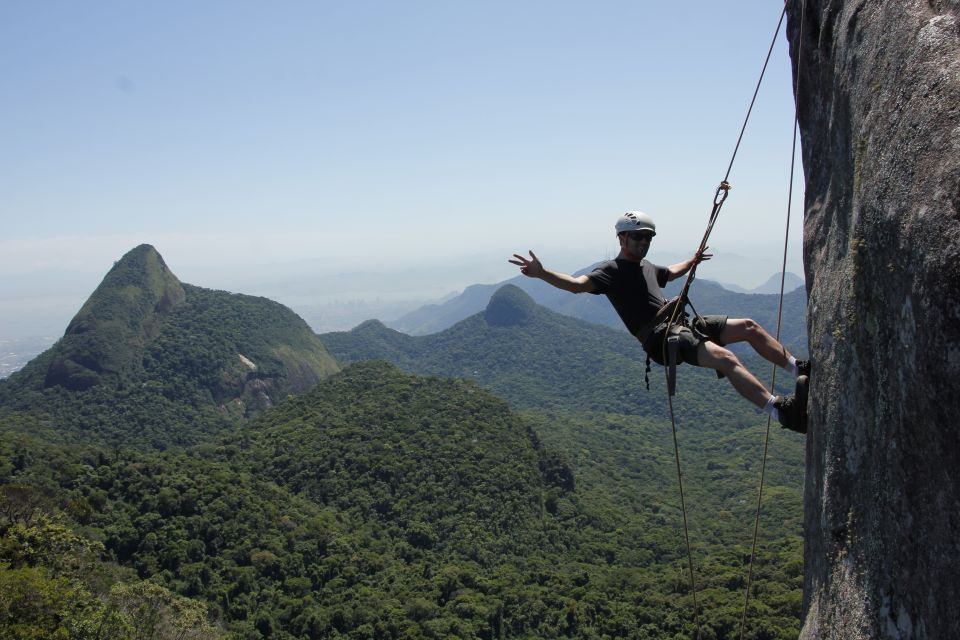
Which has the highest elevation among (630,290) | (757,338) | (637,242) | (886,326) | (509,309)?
(637,242)

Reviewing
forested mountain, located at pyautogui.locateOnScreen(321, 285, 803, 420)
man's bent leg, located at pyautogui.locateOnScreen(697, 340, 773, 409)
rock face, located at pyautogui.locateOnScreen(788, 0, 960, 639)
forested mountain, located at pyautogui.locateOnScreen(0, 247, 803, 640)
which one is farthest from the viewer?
forested mountain, located at pyautogui.locateOnScreen(321, 285, 803, 420)

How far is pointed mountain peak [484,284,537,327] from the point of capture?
143000mm

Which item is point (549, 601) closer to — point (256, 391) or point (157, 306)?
point (256, 391)

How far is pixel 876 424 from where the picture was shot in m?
3.72

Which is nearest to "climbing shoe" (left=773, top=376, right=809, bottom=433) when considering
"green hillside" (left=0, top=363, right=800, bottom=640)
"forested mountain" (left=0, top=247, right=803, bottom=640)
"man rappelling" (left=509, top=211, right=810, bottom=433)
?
"man rappelling" (left=509, top=211, right=810, bottom=433)

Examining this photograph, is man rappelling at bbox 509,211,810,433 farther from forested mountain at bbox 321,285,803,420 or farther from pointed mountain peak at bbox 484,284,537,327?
pointed mountain peak at bbox 484,284,537,327

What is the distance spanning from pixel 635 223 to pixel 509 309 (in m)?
138

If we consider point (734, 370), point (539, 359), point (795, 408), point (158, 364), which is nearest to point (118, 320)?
point (158, 364)

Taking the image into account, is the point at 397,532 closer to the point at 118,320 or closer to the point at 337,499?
the point at 337,499

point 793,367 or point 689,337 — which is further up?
point 689,337

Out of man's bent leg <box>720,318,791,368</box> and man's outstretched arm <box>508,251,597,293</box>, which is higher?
man's outstretched arm <box>508,251,597,293</box>

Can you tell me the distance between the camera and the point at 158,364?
3317 inches

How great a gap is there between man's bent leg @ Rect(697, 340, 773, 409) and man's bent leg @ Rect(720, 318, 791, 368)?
0.23 m

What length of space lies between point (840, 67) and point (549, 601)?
A: 33.9 meters
